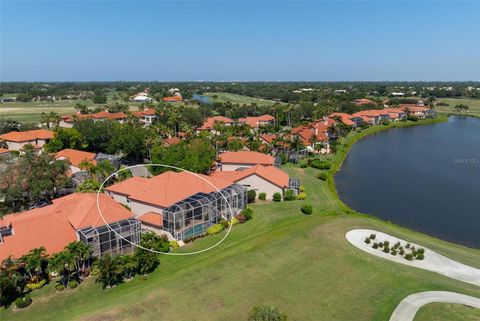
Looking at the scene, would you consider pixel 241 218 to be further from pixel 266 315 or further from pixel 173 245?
pixel 266 315

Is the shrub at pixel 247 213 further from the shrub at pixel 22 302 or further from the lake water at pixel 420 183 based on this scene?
the shrub at pixel 22 302

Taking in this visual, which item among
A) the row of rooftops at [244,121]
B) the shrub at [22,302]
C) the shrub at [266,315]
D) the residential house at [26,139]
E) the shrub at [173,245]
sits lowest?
the shrub at [22,302]

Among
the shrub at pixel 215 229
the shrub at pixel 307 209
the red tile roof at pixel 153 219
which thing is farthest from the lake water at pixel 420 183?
the red tile roof at pixel 153 219

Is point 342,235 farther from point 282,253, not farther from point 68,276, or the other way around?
point 68,276

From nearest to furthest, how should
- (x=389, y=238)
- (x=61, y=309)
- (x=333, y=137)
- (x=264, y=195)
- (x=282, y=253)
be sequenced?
1. (x=61, y=309)
2. (x=282, y=253)
3. (x=389, y=238)
4. (x=264, y=195)
5. (x=333, y=137)

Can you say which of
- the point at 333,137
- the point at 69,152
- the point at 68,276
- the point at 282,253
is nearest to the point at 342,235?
the point at 282,253

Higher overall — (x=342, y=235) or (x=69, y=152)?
(x=69, y=152)
